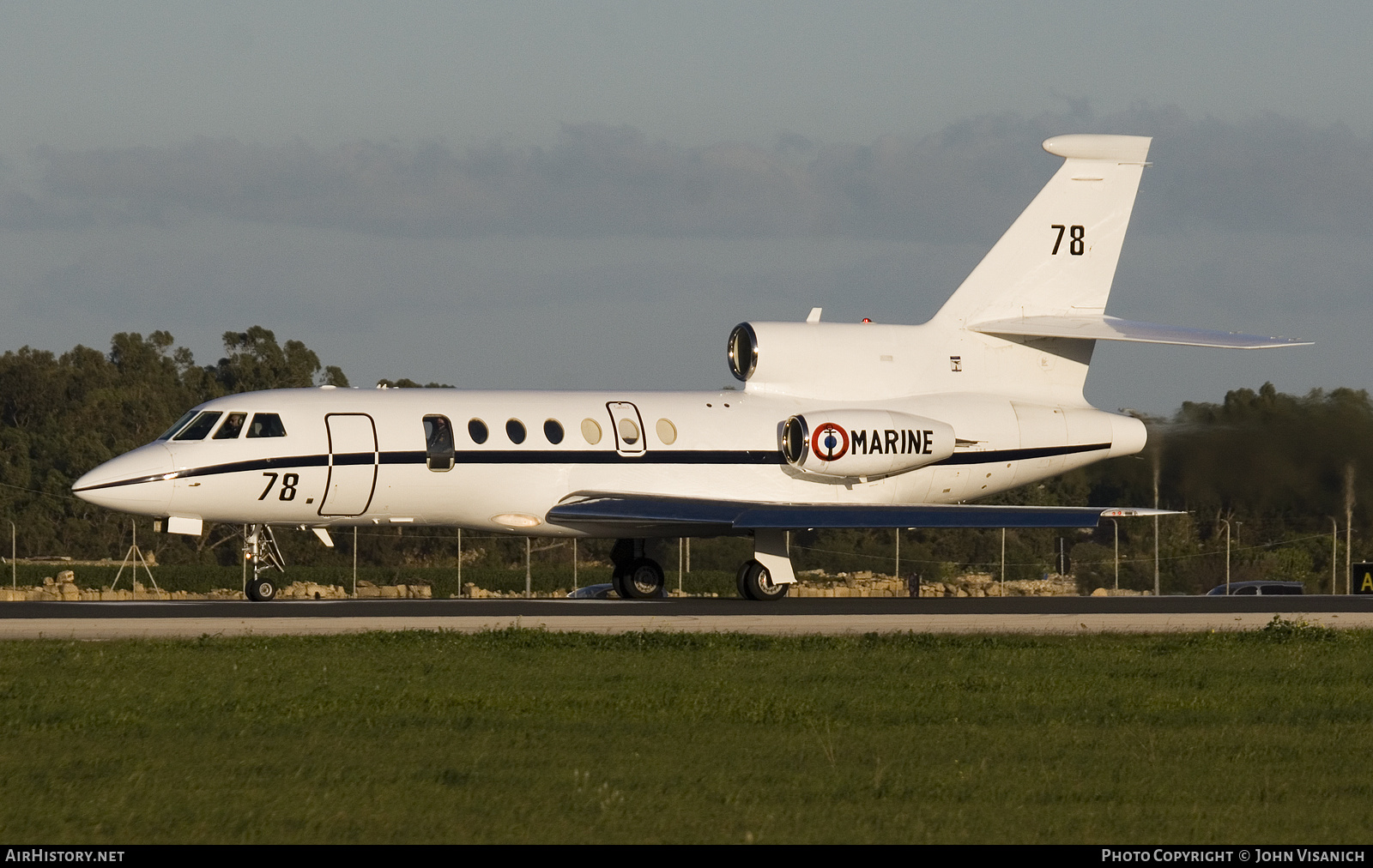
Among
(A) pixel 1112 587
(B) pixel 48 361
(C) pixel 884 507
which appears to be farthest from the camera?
(B) pixel 48 361

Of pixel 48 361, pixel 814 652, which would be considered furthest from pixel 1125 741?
pixel 48 361

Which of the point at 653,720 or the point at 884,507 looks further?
the point at 884,507

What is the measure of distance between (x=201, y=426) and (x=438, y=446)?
368cm

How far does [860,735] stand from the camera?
517 inches

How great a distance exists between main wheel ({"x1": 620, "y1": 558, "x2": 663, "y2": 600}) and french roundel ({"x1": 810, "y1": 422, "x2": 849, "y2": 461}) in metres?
3.54

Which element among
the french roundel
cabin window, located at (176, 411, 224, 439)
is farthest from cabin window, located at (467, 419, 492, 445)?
the french roundel

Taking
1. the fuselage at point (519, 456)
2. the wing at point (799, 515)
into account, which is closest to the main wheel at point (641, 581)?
the fuselage at point (519, 456)

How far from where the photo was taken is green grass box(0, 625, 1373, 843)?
9.86 metres

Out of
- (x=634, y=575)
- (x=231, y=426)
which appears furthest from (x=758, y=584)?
(x=231, y=426)

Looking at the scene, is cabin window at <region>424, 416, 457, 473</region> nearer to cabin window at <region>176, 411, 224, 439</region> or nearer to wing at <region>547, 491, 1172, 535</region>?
wing at <region>547, 491, 1172, 535</region>

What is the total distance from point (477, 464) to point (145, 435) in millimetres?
51154

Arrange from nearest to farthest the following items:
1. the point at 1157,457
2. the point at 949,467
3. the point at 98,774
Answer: the point at 98,774 < the point at 949,467 < the point at 1157,457

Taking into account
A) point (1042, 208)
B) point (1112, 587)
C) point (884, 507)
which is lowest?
point (1112, 587)

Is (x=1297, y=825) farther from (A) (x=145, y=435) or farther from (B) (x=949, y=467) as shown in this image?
(A) (x=145, y=435)
